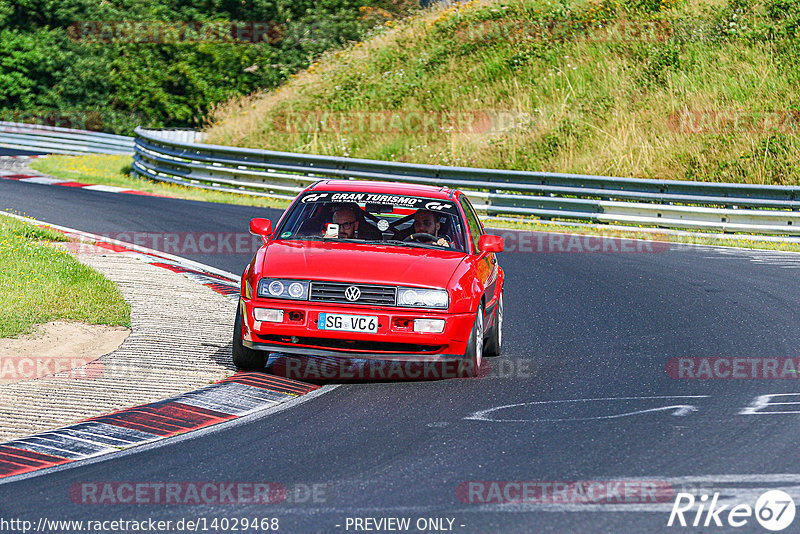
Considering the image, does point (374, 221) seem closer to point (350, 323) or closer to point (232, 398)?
point (350, 323)

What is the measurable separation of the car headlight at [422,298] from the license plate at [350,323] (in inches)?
Result: 10.8

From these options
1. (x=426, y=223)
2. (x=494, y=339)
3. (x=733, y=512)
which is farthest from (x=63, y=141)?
(x=733, y=512)

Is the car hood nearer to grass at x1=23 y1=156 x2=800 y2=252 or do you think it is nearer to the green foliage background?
grass at x1=23 y1=156 x2=800 y2=252

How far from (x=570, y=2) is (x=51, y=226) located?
69.7ft

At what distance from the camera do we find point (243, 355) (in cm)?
872

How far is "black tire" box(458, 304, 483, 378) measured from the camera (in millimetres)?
8570

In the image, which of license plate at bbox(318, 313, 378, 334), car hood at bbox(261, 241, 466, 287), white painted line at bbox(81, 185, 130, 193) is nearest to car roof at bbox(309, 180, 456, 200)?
car hood at bbox(261, 241, 466, 287)

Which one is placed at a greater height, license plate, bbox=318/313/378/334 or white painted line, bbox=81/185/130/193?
white painted line, bbox=81/185/130/193

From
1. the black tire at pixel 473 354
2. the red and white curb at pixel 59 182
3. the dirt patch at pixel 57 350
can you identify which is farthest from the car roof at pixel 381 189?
the red and white curb at pixel 59 182

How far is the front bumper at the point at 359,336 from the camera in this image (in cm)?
831

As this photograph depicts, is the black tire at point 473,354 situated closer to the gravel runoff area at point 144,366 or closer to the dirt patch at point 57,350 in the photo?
the gravel runoff area at point 144,366

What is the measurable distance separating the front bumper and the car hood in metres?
0.23

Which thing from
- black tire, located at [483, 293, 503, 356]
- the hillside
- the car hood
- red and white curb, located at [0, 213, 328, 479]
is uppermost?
the hillside

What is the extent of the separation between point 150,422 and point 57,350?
2308 millimetres
